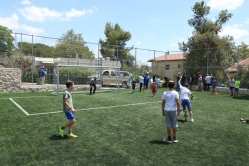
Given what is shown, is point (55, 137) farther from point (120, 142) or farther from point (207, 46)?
point (207, 46)

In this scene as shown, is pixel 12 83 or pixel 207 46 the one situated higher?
pixel 207 46

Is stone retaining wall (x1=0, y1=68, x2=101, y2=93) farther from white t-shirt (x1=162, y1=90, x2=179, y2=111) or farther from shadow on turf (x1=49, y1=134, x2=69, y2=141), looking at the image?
white t-shirt (x1=162, y1=90, x2=179, y2=111)

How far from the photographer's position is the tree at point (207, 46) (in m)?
20.7

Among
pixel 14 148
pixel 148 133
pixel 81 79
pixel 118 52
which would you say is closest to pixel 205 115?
pixel 148 133

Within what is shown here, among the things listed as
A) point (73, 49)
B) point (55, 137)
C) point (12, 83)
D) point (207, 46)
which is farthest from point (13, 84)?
point (207, 46)

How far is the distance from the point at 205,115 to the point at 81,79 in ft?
39.8

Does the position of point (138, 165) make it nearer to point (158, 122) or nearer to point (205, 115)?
point (158, 122)

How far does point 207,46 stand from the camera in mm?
23359

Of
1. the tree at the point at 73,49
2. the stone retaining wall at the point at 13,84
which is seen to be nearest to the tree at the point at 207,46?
the tree at the point at 73,49

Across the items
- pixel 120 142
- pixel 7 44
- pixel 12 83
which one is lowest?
pixel 120 142

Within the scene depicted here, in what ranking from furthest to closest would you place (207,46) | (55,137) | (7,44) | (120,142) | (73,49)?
(73,49) < (207,46) < (7,44) < (55,137) < (120,142)

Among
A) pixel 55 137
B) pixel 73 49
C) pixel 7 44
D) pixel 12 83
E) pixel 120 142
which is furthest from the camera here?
pixel 73 49

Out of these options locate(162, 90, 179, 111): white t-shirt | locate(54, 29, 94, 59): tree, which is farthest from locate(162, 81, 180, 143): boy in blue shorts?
locate(54, 29, 94, 59): tree

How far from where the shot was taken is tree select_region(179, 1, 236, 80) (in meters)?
20.7
